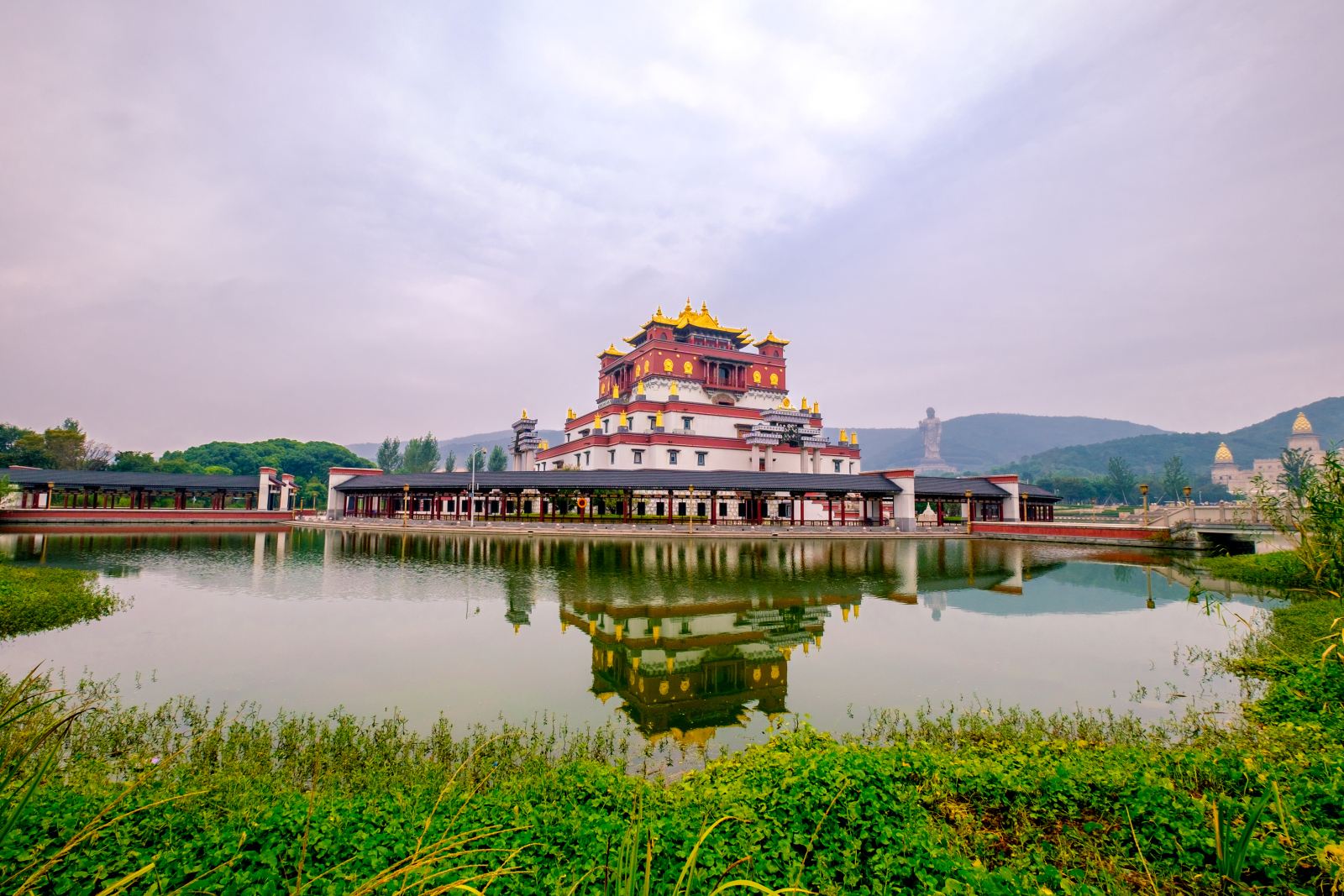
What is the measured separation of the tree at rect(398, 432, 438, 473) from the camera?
3669 inches

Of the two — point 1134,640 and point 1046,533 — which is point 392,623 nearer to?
point 1134,640

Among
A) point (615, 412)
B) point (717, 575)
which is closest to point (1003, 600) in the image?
point (717, 575)

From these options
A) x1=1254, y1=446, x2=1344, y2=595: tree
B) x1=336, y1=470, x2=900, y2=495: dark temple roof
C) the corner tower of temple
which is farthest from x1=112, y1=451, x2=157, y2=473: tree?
the corner tower of temple

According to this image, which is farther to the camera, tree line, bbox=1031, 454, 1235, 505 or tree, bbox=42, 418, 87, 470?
tree line, bbox=1031, 454, 1235, 505

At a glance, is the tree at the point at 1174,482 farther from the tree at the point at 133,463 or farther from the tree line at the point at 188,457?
the tree at the point at 133,463

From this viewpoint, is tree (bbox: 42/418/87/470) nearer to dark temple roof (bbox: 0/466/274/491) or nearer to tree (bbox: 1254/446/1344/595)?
dark temple roof (bbox: 0/466/274/491)

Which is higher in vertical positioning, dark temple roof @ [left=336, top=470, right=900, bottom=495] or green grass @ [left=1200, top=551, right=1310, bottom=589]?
dark temple roof @ [left=336, top=470, right=900, bottom=495]

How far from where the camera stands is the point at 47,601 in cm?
1457

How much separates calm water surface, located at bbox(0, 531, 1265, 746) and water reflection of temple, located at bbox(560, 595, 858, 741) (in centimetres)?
6

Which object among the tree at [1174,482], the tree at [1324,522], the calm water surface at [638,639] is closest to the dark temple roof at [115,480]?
the calm water surface at [638,639]

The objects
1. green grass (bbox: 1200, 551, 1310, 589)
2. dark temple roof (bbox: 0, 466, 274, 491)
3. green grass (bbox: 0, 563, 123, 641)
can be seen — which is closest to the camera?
green grass (bbox: 0, 563, 123, 641)

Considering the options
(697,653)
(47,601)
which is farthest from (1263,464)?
(47,601)

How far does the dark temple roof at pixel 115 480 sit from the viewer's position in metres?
42.3

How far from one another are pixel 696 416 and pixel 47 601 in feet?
140
